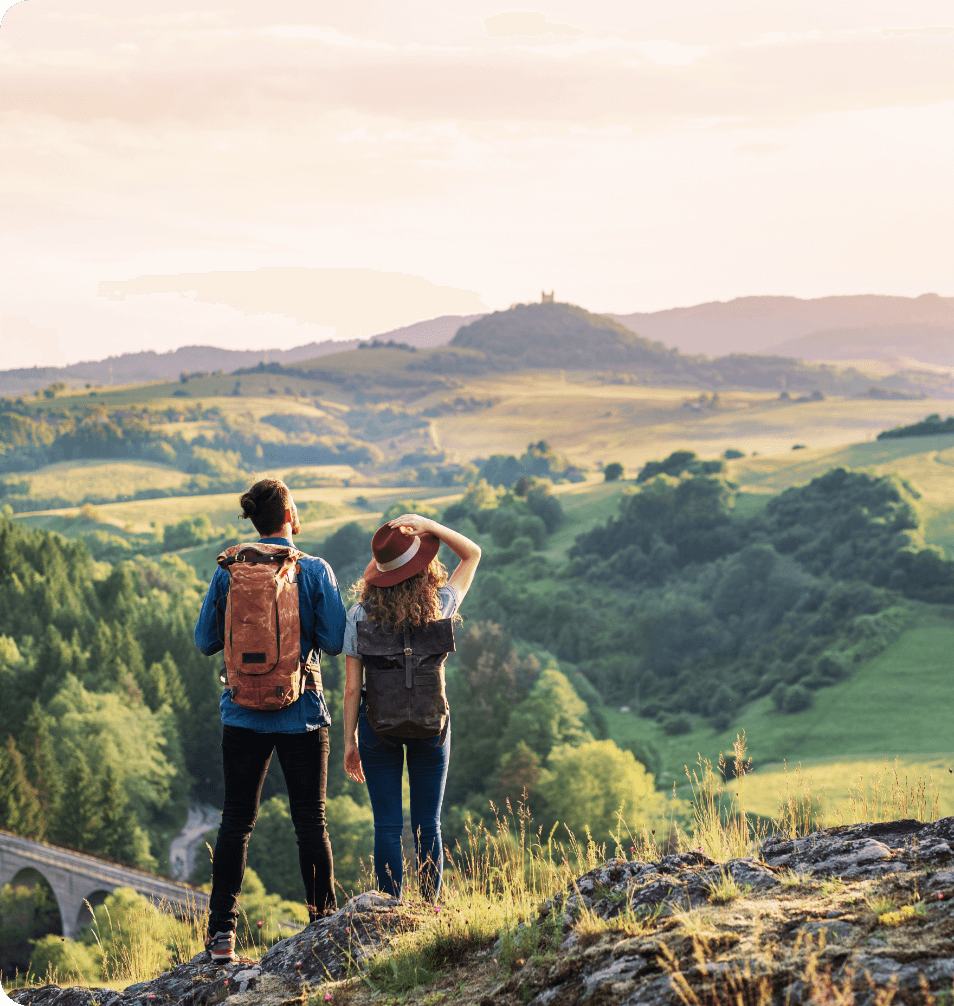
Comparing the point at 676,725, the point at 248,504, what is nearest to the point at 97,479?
the point at 676,725

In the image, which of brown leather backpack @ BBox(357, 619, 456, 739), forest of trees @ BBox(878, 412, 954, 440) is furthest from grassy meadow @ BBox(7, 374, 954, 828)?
forest of trees @ BBox(878, 412, 954, 440)

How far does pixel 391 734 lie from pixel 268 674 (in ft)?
2.22

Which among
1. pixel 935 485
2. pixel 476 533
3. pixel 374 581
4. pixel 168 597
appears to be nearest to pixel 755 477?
pixel 935 485

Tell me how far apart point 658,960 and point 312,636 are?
2.24 metres

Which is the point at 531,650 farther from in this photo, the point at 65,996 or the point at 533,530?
the point at 65,996

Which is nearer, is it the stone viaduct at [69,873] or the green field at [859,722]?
the stone viaduct at [69,873]

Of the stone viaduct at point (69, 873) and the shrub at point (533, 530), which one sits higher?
the shrub at point (533, 530)

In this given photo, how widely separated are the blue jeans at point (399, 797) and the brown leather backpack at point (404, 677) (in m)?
0.12

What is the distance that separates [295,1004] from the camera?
3.94 m

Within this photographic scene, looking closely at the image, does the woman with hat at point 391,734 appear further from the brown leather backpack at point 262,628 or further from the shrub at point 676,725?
the shrub at point 676,725

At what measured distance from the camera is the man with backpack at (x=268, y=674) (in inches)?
171

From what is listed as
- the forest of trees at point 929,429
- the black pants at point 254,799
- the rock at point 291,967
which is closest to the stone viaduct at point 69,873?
the rock at point 291,967

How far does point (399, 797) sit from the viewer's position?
481cm

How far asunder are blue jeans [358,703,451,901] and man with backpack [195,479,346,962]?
26 centimetres
